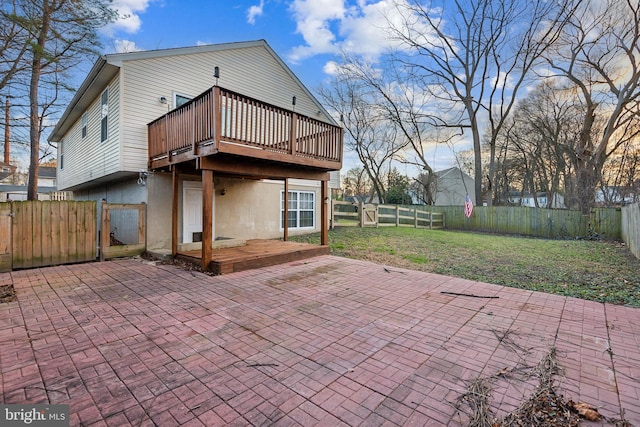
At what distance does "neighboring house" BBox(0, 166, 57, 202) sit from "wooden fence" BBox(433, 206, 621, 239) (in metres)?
27.0

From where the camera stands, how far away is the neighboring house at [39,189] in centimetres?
2441

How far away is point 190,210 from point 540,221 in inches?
660

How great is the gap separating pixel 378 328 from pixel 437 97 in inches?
797

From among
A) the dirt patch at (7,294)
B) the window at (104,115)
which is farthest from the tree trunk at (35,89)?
the dirt patch at (7,294)

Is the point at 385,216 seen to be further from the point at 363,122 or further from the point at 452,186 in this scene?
the point at 452,186

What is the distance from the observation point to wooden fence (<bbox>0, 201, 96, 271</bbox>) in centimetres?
621

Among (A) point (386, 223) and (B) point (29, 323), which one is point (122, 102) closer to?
(B) point (29, 323)

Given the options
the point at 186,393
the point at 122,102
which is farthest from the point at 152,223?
the point at 186,393

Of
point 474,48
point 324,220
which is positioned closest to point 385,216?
point 324,220

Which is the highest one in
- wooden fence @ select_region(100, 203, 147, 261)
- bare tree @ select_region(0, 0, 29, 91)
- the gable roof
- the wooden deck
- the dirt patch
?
bare tree @ select_region(0, 0, 29, 91)

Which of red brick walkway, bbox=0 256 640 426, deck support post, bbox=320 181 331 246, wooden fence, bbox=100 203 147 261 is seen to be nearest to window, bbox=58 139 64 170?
wooden fence, bbox=100 203 147 261

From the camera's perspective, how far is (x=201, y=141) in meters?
6.11

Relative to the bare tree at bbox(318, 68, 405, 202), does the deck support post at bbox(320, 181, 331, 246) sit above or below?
below

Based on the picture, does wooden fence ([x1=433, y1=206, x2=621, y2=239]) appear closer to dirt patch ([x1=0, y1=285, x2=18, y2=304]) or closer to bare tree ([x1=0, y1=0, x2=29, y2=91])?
dirt patch ([x1=0, y1=285, x2=18, y2=304])
